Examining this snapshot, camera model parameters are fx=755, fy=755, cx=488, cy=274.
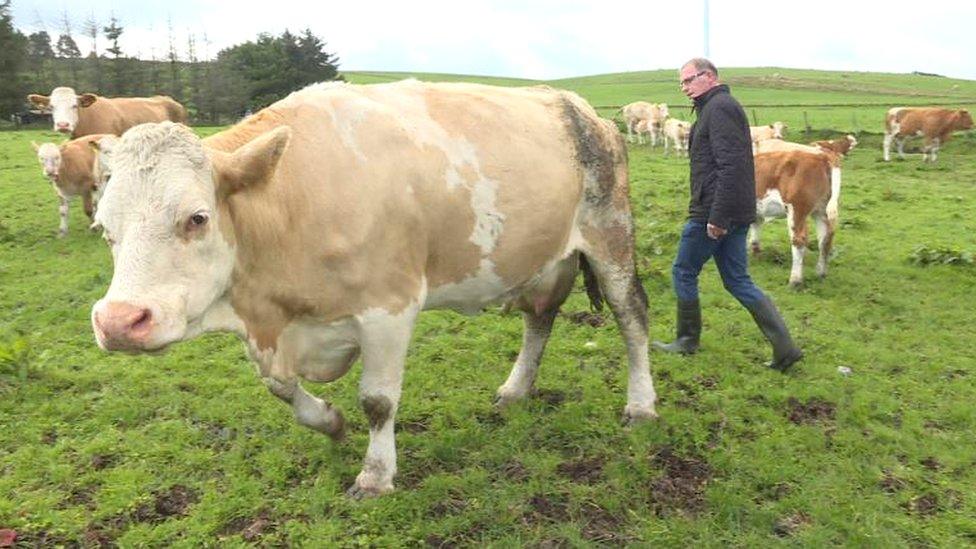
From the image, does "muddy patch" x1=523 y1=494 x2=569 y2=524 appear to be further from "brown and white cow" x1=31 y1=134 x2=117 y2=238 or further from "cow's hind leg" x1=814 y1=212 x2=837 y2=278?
"brown and white cow" x1=31 y1=134 x2=117 y2=238

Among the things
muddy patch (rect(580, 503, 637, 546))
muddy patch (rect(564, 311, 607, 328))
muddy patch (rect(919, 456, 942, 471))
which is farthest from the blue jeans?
muddy patch (rect(580, 503, 637, 546))

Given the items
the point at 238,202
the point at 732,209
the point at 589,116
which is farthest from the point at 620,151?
the point at 238,202

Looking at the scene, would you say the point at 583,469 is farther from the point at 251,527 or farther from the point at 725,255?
the point at 725,255

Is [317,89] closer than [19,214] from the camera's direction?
Yes

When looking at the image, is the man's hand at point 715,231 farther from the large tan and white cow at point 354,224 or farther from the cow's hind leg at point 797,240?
the cow's hind leg at point 797,240

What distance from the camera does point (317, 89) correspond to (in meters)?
4.51

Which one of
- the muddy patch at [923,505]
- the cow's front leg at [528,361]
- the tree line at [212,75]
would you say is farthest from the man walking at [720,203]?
the tree line at [212,75]

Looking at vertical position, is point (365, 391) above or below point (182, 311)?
below

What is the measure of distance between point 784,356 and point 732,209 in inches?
58.1

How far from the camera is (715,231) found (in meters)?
5.98

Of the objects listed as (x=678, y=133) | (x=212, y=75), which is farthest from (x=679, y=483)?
(x=212, y=75)

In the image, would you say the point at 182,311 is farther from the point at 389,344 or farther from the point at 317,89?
the point at 317,89

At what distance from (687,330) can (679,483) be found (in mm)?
2410

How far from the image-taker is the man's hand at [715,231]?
19.6 ft
